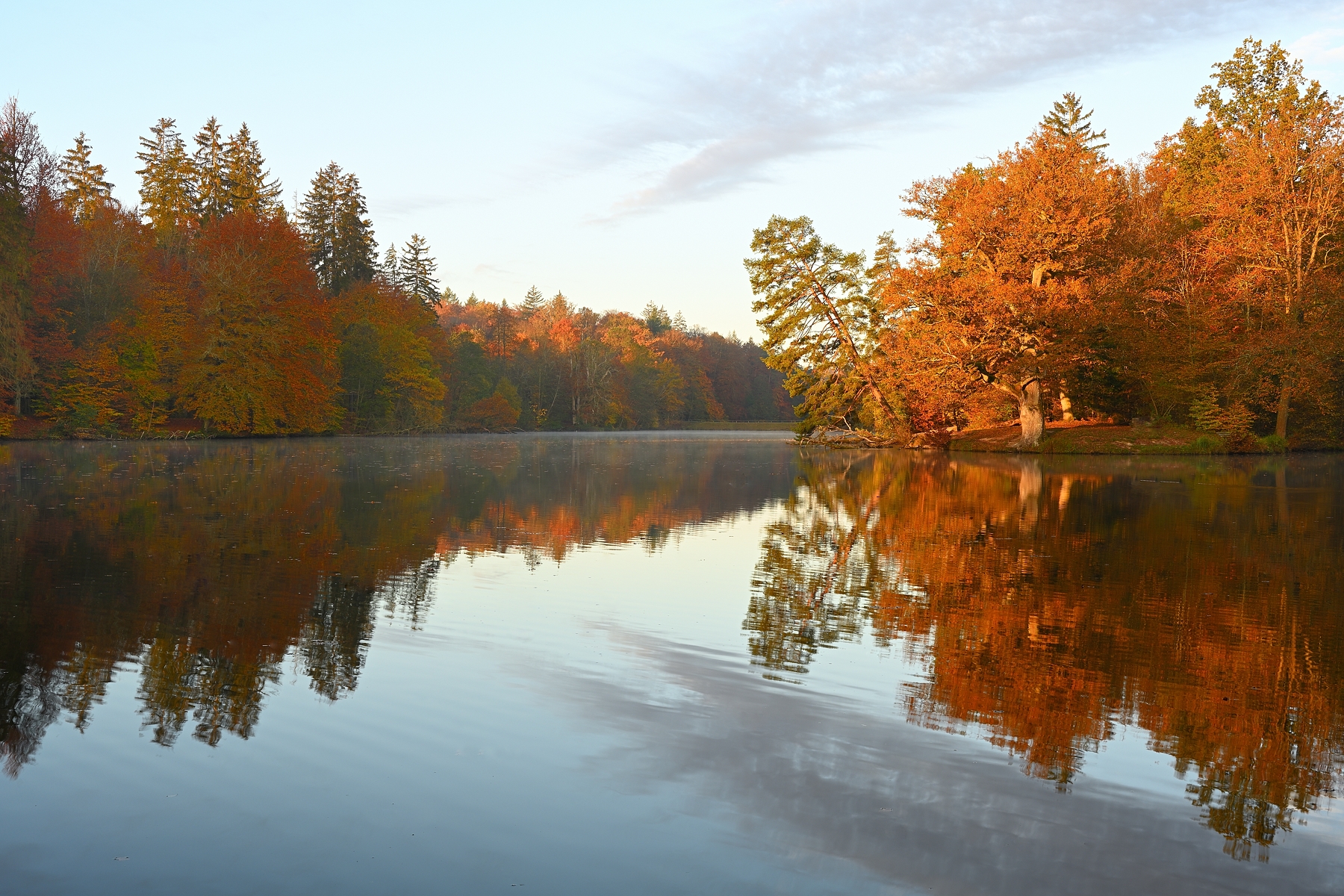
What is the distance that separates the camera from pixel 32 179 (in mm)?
44156

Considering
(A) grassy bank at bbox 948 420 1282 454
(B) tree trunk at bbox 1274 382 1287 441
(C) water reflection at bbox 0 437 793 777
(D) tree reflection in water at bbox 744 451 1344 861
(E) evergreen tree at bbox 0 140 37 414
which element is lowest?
(C) water reflection at bbox 0 437 793 777

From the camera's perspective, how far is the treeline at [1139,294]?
35.2m

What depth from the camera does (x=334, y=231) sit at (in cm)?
6738

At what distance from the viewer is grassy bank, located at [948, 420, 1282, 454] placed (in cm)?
3684

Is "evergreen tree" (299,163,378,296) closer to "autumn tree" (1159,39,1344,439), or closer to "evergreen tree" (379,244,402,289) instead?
"evergreen tree" (379,244,402,289)

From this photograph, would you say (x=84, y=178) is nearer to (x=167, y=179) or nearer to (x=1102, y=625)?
(x=167, y=179)

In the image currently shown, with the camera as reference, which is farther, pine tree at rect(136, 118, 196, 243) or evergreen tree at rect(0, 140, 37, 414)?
pine tree at rect(136, 118, 196, 243)

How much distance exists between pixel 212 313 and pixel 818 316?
1241 inches

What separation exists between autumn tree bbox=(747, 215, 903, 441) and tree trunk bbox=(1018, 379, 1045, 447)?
7943 millimetres

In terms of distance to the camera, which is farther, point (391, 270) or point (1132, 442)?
point (391, 270)

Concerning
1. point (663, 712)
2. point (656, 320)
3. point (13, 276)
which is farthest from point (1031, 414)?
point (656, 320)

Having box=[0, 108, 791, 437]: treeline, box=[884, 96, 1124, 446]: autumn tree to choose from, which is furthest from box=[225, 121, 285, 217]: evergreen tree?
box=[884, 96, 1124, 446]: autumn tree

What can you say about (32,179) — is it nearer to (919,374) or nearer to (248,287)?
(248,287)

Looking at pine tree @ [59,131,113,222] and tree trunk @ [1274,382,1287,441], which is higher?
pine tree @ [59,131,113,222]
